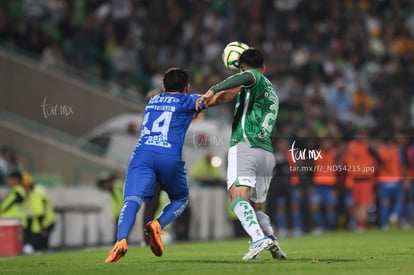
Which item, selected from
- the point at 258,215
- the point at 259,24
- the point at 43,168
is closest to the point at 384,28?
the point at 259,24

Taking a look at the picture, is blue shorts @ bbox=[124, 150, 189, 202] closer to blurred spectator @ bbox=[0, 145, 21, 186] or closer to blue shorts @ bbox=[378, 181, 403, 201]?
blurred spectator @ bbox=[0, 145, 21, 186]

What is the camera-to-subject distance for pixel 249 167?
11.9 metres

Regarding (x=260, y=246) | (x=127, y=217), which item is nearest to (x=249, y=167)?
(x=260, y=246)

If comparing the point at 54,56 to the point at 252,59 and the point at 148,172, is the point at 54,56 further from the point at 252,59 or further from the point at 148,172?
the point at 148,172

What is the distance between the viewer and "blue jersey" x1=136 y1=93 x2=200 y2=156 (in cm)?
1199

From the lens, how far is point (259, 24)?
1112 inches

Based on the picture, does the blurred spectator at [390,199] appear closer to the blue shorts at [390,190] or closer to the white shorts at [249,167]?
the blue shorts at [390,190]

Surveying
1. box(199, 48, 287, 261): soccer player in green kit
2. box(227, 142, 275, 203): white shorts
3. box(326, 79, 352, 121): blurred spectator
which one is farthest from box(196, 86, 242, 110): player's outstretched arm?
box(326, 79, 352, 121): blurred spectator

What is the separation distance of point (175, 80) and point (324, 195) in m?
12.6

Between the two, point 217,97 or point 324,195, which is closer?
point 217,97

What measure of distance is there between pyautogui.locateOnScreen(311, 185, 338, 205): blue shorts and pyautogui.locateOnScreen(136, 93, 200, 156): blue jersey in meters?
12.4

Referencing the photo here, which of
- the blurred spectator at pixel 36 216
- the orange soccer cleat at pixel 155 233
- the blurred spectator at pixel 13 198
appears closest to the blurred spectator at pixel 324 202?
the blurred spectator at pixel 36 216

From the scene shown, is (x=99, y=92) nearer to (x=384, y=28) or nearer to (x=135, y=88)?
(x=135, y=88)

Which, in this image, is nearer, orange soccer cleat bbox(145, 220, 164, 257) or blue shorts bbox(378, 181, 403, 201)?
orange soccer cleat bbox(145, 220, 164, 257)
